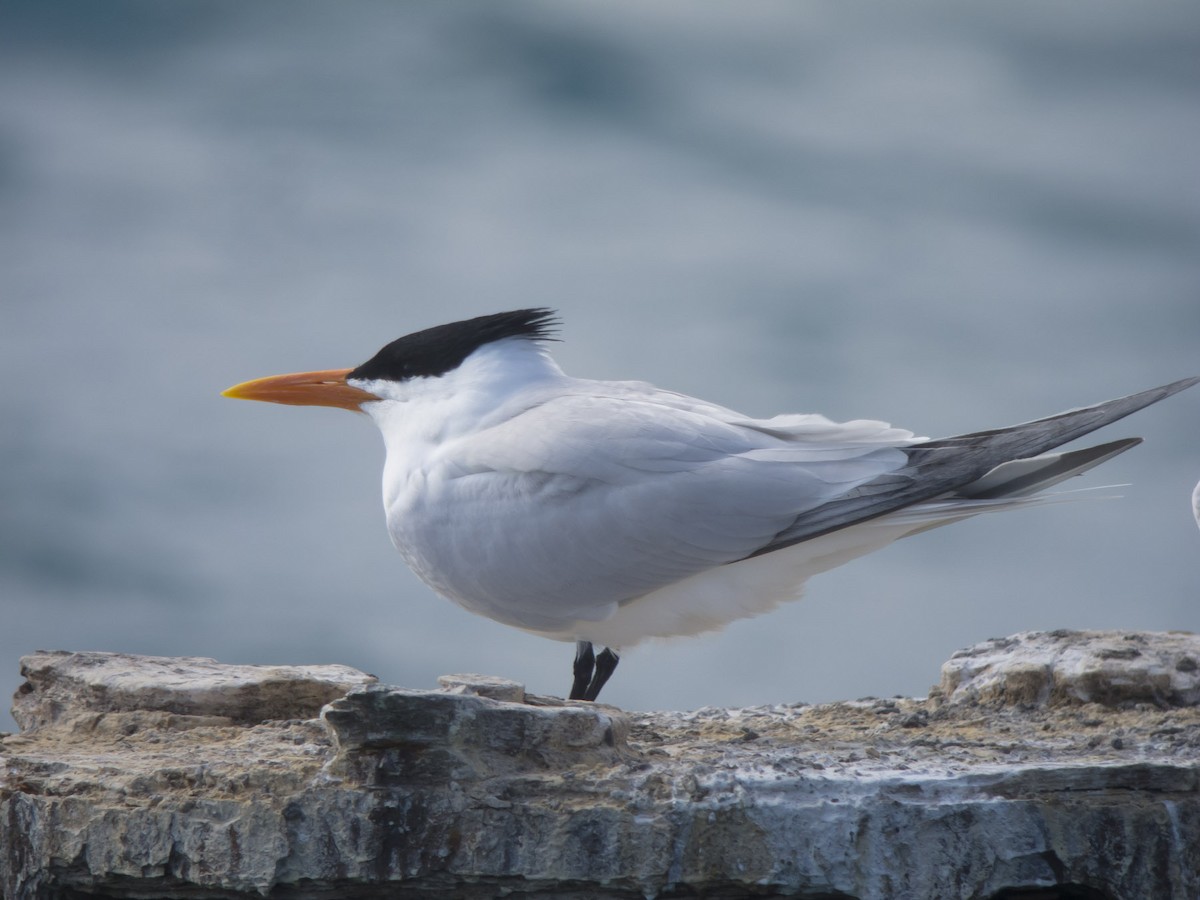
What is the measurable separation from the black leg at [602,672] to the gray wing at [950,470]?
105 centimetres

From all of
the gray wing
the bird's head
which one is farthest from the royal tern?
the bird's head

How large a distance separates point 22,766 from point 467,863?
5.30ft

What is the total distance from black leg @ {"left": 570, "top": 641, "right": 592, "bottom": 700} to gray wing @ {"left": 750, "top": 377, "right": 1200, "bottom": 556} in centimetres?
108

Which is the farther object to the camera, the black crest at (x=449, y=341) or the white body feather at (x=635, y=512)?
the black crest at (x=449, y=341)

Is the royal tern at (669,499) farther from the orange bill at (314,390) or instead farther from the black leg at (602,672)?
the orange bill at (314,390)

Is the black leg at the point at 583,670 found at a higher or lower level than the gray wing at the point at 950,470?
lower

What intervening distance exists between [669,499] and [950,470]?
3.46ft

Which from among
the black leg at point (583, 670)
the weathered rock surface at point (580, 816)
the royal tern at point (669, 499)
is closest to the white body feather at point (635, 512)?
the royal tern at point (669, 499)

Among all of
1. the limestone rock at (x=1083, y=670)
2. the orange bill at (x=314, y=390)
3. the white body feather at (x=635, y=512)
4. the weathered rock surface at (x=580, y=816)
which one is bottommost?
the weathered rock surface at (x=580, y=816)

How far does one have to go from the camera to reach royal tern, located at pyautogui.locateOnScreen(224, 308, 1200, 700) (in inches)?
203

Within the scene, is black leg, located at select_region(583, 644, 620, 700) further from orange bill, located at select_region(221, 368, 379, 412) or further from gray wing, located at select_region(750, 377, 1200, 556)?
orange bill, located at select_region(221, 368, 379, 412)

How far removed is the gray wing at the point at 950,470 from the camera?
16.7 ft

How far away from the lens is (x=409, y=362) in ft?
20.0

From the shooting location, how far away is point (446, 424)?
5.78 meters
